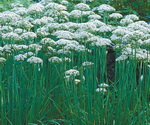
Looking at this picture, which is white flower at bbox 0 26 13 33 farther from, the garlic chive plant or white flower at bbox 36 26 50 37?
white flower at bbox 36 26 50 37

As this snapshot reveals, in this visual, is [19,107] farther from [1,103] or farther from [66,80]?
[66,80]

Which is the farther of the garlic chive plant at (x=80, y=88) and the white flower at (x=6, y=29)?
the white flower at (x=6, y=29)

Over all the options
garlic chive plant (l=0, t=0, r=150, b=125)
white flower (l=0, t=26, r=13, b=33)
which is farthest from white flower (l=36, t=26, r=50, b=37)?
white flower (l=0, t=26, r=13, b=33)

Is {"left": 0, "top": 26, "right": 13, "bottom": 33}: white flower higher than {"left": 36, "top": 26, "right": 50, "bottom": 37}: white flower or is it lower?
higher

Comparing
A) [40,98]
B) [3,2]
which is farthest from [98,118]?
[3,2]

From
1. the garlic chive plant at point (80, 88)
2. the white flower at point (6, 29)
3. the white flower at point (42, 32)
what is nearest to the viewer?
the garlic chive plant at point (80, 88)

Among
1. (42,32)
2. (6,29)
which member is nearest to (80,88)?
(42,32)

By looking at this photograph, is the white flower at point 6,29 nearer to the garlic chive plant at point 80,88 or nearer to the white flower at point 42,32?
the garlic chive plant at point 80,88

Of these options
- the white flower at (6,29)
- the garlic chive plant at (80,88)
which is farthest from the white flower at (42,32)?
the white flower at (6,29)

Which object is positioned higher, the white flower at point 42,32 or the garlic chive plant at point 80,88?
the white flower at point 42,32

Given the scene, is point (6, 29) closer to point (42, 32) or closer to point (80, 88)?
point (42, 32)

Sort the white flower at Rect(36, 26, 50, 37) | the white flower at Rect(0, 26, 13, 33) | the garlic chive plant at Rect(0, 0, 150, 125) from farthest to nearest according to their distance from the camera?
1. the white flower at Rect(36, 26, 50, 37)
2. the white flower at Rect(0, 26, 13, 33)
3. the garlic chive plant at Rect(0, 0, 150, 125)

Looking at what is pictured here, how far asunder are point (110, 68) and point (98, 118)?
313cm

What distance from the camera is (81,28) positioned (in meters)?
3.73
